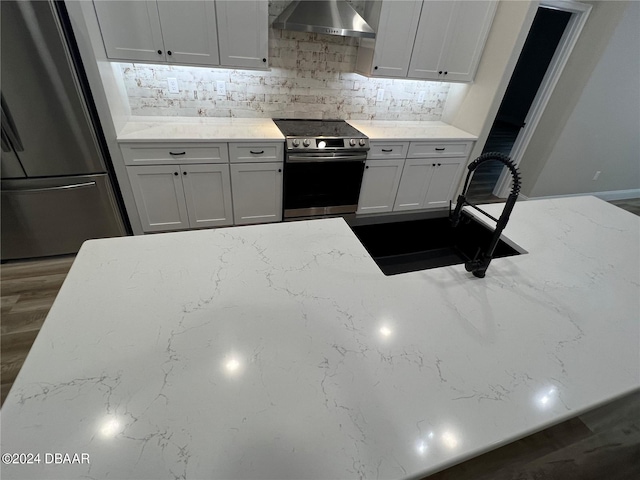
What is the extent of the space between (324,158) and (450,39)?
161 cm

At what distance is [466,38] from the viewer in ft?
9.43

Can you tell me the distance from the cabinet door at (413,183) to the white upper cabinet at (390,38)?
0.83m

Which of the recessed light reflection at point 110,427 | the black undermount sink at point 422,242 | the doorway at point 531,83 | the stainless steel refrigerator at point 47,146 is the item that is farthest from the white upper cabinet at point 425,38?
the recessed light reflection at point 110,427

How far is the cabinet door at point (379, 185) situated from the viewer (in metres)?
3.02

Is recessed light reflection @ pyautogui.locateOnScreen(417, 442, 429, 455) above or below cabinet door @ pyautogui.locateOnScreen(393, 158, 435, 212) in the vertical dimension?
above

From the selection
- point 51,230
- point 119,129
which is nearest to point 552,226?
point 119,129

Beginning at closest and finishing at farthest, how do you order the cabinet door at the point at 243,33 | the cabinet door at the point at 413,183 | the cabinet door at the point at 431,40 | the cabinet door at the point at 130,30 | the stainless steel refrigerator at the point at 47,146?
the stainless steel refrigerator at the point at 47,146 < the cabinet door at the point at 130,30 < the cabinet door at the point at 243,33 < the cabinet door at the point at 431,40 < the cabinet door at the point at 413,183

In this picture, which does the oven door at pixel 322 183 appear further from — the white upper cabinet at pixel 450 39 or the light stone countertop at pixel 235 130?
the white upper cabinet at pixel 450 39

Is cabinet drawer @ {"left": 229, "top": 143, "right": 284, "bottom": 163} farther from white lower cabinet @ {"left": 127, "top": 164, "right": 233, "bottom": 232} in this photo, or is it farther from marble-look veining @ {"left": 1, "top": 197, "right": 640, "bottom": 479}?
marble-look veining @ {"left": 1, "top": 197, "right": 640, "bottom": 479}

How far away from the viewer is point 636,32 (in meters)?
3.07

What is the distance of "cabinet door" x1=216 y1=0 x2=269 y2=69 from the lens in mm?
2309

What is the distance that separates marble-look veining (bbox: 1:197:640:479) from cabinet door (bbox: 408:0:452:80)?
2326mm

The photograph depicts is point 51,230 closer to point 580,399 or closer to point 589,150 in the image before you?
point 580,399

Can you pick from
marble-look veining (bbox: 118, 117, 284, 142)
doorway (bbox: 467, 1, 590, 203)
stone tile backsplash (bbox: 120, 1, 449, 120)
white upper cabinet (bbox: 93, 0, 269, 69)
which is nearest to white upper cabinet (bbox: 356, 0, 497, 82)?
stone tile backsplash (bbox: 120, 1, 449, 120)
